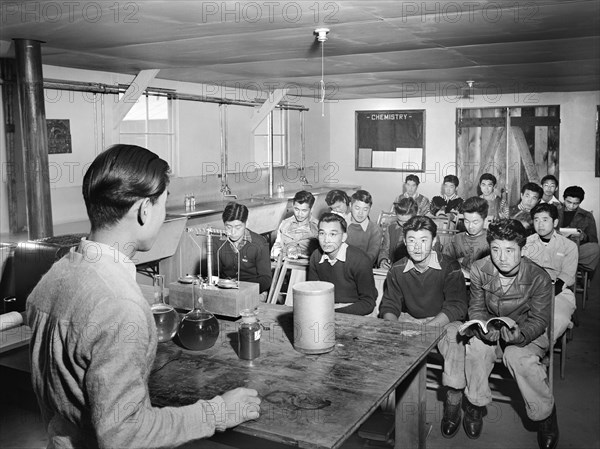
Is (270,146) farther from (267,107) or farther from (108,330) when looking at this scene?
(108,330)

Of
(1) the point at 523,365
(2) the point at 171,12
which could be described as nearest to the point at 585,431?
(1) the point at 523,365

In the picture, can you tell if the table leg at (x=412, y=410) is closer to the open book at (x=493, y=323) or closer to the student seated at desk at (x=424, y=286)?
the open book at (x=493, y=323)

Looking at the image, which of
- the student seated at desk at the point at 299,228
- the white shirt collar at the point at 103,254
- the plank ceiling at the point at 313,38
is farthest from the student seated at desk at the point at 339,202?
the white shirt collar at the point at 103,254

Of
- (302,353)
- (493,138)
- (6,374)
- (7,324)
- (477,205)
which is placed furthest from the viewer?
(493,138)

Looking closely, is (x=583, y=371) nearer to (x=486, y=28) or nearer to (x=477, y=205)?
(x=477, y=205)

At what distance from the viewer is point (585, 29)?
13.5ft

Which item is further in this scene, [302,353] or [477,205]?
[477,205]

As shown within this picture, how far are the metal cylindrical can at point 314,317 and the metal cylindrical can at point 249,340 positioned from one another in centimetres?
15

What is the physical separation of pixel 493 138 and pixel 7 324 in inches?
321

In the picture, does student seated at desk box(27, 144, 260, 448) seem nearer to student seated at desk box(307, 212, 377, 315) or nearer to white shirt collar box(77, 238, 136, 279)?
white shirt collar box(77, 238, 136, 279)

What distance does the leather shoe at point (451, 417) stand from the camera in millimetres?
3420

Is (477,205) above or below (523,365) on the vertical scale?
above

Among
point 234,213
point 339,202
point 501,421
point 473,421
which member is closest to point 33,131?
point 234,213

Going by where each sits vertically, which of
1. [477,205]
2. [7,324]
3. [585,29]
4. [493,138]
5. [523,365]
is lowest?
[523,365]
